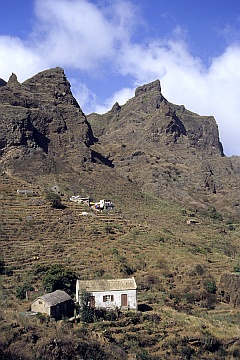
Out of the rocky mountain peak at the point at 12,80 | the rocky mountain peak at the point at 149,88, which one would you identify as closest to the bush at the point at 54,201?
the rocky mountain peak at the point at 12,80

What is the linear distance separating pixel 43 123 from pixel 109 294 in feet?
188

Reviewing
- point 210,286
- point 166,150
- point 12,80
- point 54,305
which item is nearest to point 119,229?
point 210,286

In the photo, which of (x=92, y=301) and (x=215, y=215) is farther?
(x=215, y=215)

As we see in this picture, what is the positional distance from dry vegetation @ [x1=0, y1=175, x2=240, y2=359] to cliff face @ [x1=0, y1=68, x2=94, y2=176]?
40.1 feet

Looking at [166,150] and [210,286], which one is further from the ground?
[166,150]

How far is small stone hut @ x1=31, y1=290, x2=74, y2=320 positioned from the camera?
1115 inches

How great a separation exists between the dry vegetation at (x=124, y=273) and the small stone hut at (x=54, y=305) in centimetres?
120

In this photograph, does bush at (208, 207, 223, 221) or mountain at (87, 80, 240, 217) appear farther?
mountain at (87, 80, 240, 217)

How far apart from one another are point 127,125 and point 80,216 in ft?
247

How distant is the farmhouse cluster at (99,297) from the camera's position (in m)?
29.1

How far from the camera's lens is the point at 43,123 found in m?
84.2

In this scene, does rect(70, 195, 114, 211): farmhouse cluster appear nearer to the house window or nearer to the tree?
the house window

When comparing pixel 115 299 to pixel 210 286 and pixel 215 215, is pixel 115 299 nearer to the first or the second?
pixel 210 286

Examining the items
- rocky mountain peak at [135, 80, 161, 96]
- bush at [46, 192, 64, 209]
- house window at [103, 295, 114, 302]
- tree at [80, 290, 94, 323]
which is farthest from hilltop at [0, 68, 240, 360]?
rocky mountain peak at [135, 80, 161, 96]
